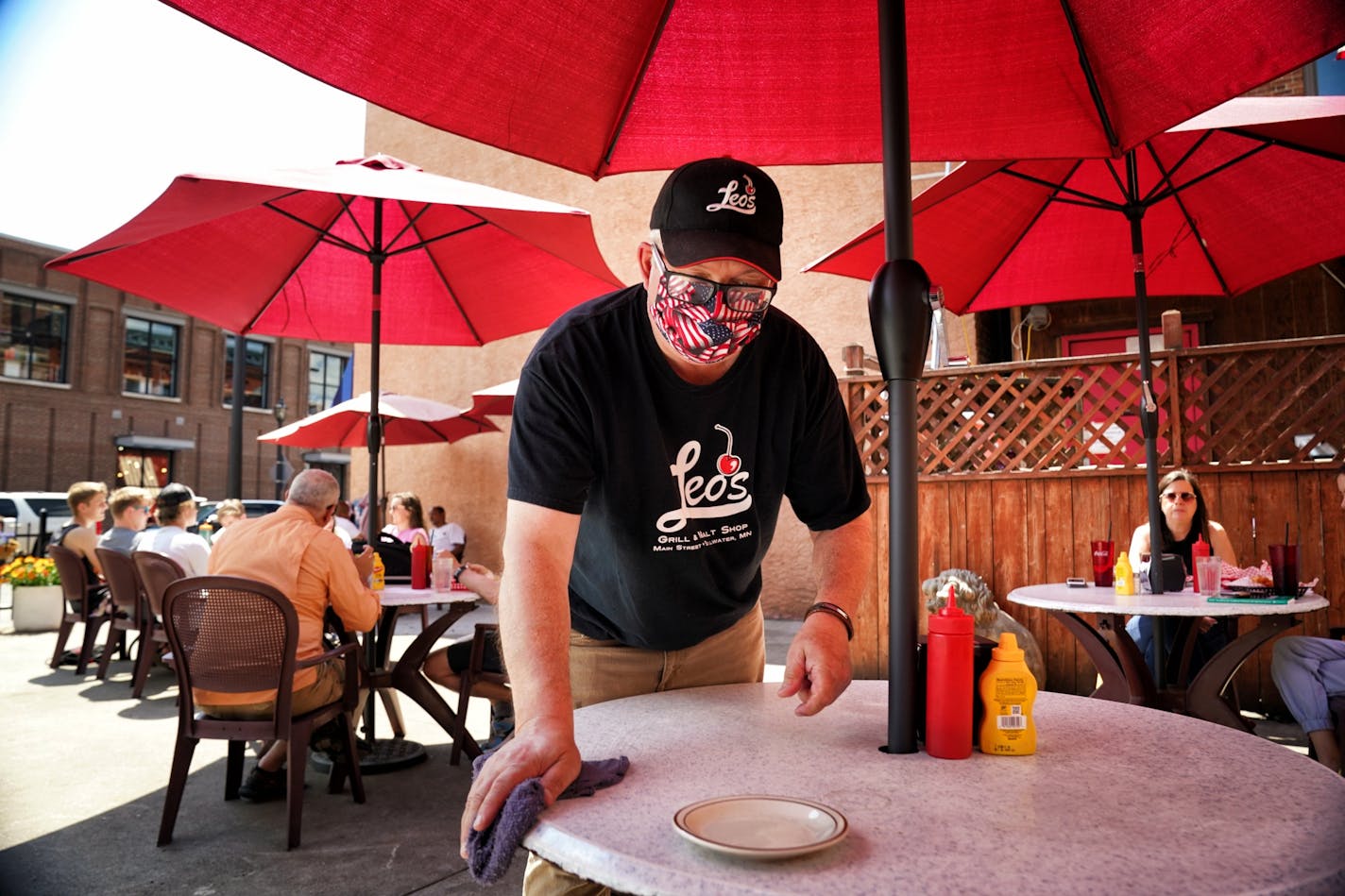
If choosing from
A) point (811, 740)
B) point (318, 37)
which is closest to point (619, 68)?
point (318, 37)

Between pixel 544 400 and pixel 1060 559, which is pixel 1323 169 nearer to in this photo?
pixel 1060 559

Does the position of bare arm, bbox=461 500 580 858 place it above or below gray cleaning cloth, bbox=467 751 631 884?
above

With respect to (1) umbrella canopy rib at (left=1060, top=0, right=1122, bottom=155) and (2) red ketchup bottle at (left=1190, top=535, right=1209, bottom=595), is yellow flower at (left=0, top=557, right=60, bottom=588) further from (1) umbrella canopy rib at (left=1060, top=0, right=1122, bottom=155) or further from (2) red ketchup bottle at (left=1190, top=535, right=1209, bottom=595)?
(1) umbrella canopy rib at (left=1060, top=0, right=1122, bottom=155)

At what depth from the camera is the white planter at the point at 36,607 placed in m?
8.62

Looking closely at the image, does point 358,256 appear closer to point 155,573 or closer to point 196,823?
point 155,573

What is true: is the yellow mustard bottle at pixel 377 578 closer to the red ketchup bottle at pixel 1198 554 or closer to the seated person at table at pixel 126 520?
the seated person at table at pixel 126 520

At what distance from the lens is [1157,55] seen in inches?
69.4

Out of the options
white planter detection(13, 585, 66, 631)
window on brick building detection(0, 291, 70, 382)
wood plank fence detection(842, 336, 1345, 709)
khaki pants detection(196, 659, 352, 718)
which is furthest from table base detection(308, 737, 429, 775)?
window on brick building detection(0, 291, 70, 382)

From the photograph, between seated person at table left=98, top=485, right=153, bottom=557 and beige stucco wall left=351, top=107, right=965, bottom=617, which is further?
beige stucco wall left=351, top=107, right=965, bottom=617

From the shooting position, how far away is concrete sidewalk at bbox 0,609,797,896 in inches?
114

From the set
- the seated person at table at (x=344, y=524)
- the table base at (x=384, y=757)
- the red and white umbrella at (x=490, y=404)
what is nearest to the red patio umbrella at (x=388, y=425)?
the red and white umbrella at (x=490, y=404)

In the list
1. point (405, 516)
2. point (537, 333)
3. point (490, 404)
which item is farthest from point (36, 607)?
point (537, 333)

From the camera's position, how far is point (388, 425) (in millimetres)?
10281

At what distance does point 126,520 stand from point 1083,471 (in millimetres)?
7105
